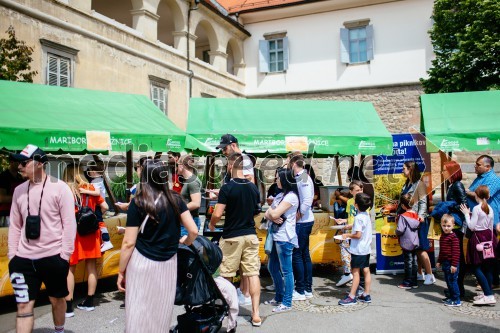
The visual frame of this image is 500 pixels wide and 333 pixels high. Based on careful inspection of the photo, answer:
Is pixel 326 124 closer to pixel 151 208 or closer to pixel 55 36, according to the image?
pixel 151 208

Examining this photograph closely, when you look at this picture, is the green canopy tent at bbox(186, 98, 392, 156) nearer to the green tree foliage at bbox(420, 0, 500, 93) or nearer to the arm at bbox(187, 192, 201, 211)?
the arm at bbox(187, 192, 201, 211)

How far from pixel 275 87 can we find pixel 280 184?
18.3m

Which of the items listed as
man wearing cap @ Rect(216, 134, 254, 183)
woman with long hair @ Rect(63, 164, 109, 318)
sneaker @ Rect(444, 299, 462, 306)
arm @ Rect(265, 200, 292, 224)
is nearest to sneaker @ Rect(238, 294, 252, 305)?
arm @ Rect(265, 200, 292, 224)

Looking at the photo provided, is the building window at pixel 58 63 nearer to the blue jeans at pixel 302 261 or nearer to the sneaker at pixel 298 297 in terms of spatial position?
the blue jeans at pixel 302 261

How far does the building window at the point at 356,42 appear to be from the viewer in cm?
2145

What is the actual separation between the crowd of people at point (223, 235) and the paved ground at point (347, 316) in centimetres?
17

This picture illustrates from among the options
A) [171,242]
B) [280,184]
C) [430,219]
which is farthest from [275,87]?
[171,242]

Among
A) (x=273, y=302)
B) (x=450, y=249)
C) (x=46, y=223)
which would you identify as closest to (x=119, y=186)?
(x=273, y=302)

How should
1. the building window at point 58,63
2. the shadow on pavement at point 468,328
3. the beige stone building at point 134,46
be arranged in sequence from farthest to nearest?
1. the building window at point 58,63
2. the beige stone building at point 134,46
3. the shadow on pavement at point 468,328

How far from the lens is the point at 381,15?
2130 centimetres

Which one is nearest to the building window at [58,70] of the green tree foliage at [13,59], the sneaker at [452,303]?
the green tree foliage at [13,59]

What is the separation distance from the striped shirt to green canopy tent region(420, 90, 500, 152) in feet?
7.35

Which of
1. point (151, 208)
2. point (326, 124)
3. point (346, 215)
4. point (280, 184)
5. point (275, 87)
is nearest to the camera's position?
point (151, 208)

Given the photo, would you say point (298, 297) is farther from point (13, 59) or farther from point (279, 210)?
point (13, 59)
